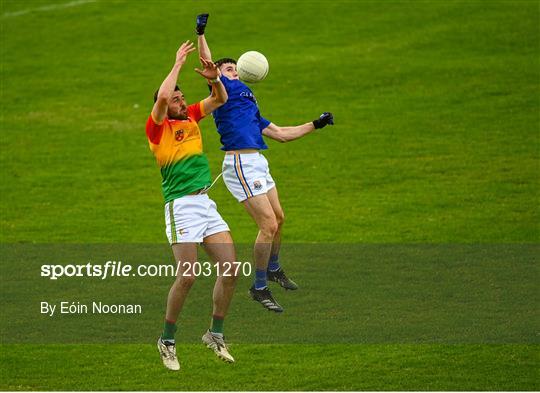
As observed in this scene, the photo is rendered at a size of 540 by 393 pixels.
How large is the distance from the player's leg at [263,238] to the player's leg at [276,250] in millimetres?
333

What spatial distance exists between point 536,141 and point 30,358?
54.2ft

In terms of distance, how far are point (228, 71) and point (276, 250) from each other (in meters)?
2.67

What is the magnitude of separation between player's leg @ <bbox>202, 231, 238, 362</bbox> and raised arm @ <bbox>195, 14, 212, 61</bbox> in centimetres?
220

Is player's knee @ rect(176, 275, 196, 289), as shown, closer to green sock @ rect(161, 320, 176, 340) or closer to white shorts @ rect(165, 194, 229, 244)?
white shorts @ rect(165, 194, 229, 244)

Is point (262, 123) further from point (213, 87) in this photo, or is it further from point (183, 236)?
point (183, 236)

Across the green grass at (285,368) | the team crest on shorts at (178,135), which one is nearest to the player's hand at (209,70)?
the team crest on shorts at (178,135)

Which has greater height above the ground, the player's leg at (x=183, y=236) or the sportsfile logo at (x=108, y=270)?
the player's leg at (x=183, y=236)

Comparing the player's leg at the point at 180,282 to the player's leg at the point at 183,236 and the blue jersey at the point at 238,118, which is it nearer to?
the player's leg at the point at 183,236

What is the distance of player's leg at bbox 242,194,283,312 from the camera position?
1578 centimetres

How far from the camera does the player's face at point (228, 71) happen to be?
16.0 metres

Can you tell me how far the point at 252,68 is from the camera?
15539 millimetres

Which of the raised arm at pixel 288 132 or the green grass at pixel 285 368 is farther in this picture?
the green grass at pixel 285 368

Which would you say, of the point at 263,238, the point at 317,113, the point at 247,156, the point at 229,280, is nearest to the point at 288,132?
the point at 247,156

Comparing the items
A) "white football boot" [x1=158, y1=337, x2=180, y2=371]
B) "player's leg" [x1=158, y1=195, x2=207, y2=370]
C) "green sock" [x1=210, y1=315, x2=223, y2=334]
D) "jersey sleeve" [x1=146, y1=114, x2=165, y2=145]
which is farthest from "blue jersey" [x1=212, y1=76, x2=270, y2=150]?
"white football boot" [x1=158, y1=337, x2=180, y2=371]
